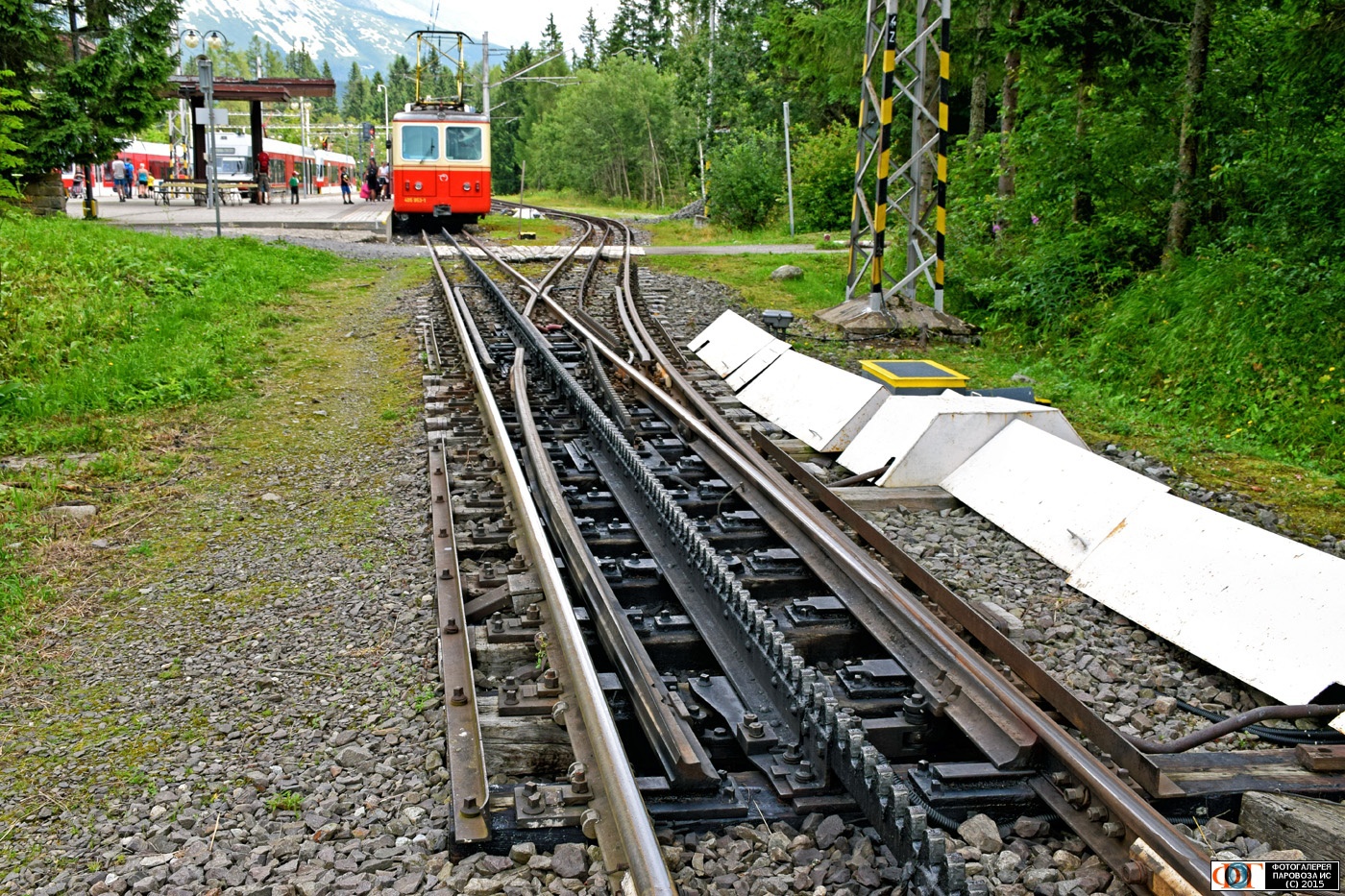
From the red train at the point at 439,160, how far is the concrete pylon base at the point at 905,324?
1632cm

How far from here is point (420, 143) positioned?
26.5 meters

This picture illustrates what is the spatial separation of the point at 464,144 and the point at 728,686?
24.6 meters

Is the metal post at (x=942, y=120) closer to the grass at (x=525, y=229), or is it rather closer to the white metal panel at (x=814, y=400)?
the white metal panel at (x=814, y=400)

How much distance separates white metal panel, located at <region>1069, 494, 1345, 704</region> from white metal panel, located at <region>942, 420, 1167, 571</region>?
220 millimetres

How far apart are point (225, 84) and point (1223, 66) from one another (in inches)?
1088

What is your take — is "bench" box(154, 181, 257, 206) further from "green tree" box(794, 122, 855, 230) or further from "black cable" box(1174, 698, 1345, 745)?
"black cable" box(1174, 698, 1345, 745)

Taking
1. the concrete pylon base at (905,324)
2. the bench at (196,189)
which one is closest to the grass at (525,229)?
the bench at (196,189)

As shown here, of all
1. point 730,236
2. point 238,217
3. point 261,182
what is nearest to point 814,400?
point 730,236

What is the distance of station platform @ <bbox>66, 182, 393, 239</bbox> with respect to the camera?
25156 millimetres

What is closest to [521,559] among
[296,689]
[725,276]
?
[296,689]

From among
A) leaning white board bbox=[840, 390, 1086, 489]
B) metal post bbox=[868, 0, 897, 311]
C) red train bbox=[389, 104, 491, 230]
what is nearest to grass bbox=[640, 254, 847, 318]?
metal post bbox=[868, 0, 897, 311]

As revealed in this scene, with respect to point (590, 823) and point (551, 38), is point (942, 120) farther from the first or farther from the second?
point (551, 38)

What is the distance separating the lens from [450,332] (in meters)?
12.1

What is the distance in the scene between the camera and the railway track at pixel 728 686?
316 centimetres
